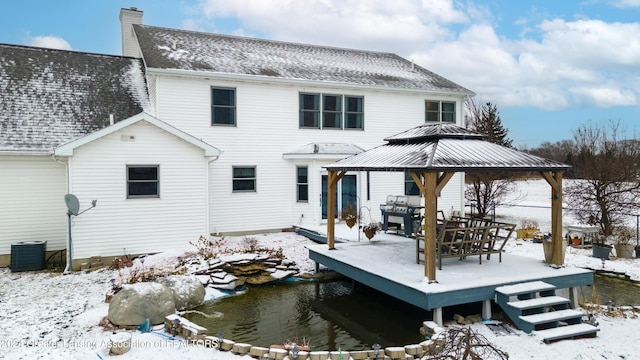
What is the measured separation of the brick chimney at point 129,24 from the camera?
1777 centimetres

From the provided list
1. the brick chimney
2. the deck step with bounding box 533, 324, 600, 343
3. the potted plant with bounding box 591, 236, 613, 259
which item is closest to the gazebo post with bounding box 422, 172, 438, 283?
the deck step with bounding box 533, 324, 600, 343

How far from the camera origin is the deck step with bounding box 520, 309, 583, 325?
22.0ft

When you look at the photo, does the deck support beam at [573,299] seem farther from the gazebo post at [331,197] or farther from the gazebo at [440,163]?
the gazebo post at [331,197]

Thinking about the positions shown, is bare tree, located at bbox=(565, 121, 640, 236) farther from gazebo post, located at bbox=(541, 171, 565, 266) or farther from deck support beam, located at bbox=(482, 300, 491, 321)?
deck support beam, located at bbox=(482, 300, 491, 321)

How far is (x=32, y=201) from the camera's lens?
11.9 m

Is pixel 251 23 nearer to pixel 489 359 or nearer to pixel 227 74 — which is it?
pixel 227 74

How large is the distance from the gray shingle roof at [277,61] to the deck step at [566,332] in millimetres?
11238

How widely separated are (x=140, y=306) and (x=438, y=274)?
16.9 ft

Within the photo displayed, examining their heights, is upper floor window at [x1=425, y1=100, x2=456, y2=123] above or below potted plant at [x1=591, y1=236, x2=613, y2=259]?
above

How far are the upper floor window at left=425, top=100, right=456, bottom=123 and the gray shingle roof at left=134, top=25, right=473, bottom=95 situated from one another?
0.62m

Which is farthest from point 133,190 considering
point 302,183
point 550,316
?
point 550,316

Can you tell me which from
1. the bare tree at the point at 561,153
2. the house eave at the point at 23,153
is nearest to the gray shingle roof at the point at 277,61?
the house eave at the point at 23,153

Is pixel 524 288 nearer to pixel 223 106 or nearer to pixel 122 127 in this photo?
pixel 122 127

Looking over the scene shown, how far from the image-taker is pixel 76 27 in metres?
17.3
